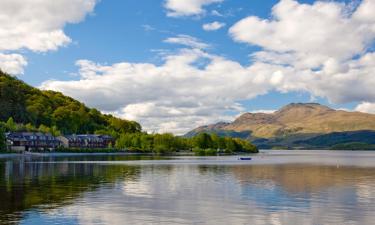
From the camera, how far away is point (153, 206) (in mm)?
46062

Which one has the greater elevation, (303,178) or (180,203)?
(303,178)

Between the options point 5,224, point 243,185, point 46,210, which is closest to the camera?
point 5,224

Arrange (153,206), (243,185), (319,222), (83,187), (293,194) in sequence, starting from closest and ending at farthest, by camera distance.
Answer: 1. (319,222)
2. (153,206)
3. (293,194)
4. (83,187)
5. (243,185)

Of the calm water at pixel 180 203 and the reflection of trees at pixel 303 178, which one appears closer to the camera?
the calm water at pixel 180 203

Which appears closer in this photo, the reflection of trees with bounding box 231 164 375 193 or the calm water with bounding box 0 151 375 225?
the calm water with bounding box 0 151 375 225

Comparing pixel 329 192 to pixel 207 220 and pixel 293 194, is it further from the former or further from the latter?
pixel 207 220

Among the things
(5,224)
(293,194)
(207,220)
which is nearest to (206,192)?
(293,194)

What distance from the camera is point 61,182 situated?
7025cm

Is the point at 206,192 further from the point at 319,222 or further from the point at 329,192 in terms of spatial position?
the point at 319,222

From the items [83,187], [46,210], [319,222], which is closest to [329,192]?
[319,222]

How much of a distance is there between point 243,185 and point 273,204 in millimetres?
20611

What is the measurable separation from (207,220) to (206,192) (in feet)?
68.8

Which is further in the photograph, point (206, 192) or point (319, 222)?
point (206, 192)

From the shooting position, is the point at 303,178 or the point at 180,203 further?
the point at 303,178
